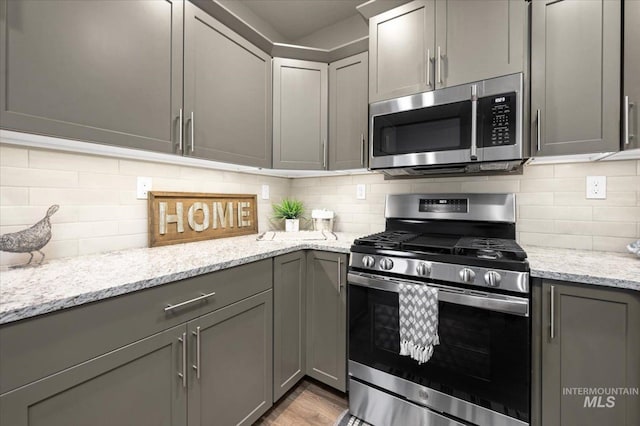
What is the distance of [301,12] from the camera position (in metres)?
2.30

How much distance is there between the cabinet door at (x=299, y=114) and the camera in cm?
199

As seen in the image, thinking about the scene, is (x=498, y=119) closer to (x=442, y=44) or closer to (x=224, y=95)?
(x=442, y=44)

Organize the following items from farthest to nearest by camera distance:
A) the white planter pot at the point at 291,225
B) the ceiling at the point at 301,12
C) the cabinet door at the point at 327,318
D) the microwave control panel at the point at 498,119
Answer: the white planter pot at the point at 291,225
the ceiling at the point at 301,12
the cabinet door at the point at 327,318
the microwave control panel at the point at 498,119

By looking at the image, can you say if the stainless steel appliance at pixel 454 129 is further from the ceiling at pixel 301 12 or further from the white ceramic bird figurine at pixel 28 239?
the white ceramic bird figurine at pixel 28 239

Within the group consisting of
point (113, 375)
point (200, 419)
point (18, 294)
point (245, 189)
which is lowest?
point (200, 419)

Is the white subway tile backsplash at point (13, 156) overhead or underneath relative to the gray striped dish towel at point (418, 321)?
overhead

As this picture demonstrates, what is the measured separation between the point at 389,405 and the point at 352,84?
1.99 metres

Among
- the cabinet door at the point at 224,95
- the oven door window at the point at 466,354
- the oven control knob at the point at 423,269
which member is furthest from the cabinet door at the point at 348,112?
the oven door window at the point at 466,354

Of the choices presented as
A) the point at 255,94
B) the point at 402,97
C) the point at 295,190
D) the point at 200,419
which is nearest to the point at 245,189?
the point at 295,190

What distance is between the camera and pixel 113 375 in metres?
0.88

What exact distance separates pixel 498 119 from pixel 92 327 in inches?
74.3

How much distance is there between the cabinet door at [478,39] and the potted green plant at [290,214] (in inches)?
53.5

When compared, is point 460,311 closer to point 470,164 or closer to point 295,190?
point 470,164

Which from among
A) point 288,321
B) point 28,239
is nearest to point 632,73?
point 288,321
